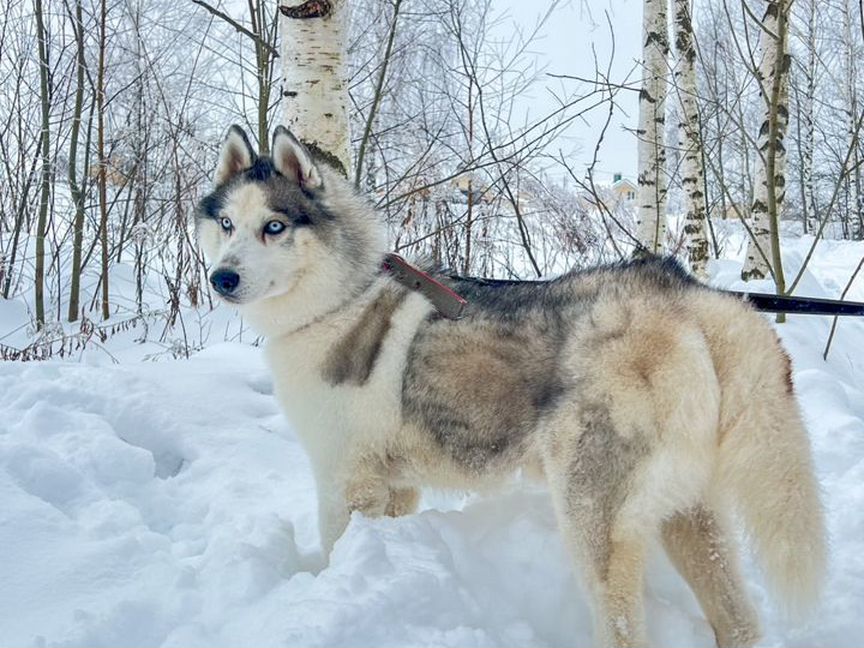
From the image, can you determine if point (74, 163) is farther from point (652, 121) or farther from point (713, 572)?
point (713, 572)

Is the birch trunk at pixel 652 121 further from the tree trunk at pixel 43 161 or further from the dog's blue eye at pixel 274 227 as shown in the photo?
the tree trunk at pixel 43 161

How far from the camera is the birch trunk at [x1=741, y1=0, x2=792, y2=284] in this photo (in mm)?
4480

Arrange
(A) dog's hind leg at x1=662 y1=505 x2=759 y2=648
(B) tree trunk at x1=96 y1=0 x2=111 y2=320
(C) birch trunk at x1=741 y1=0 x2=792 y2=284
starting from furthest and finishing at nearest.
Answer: (B) tree trunk at x1=96 y1=0 x2=111 y2=320 → (C) birch trunk at x1=741 y1=0 x2=792 y2=284 → (A) dog's hind leg at x1=662 y1=505 x2=759 y2=648

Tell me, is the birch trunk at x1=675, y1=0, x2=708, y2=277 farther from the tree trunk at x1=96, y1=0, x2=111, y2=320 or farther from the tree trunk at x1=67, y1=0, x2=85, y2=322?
the tree trunk at x1=67, y1=0, x2=85, y2=322

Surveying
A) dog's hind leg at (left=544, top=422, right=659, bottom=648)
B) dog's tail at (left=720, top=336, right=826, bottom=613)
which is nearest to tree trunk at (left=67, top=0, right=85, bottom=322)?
dog's hind leg at (left=544, top=422, right=659, bottom=648)

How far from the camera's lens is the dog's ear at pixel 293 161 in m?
2.61

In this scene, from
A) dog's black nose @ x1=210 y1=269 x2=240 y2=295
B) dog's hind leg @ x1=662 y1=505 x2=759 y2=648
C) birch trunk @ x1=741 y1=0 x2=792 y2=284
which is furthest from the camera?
birch trunk @ x1=741 y1=0 x2=792 y2=284

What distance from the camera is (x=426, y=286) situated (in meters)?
2.57

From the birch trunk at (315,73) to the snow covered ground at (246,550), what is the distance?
1551 mm

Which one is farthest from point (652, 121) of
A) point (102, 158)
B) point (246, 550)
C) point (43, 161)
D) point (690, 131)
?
point (43, 161)

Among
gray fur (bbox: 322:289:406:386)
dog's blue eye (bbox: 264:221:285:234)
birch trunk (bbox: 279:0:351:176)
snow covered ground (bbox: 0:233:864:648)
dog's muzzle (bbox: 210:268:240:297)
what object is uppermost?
birch trunk (bbox: 279:0:351:176)

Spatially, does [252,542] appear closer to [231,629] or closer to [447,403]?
[231,629]

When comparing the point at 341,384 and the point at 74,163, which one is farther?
the point at 74,163

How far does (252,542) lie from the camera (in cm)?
241
